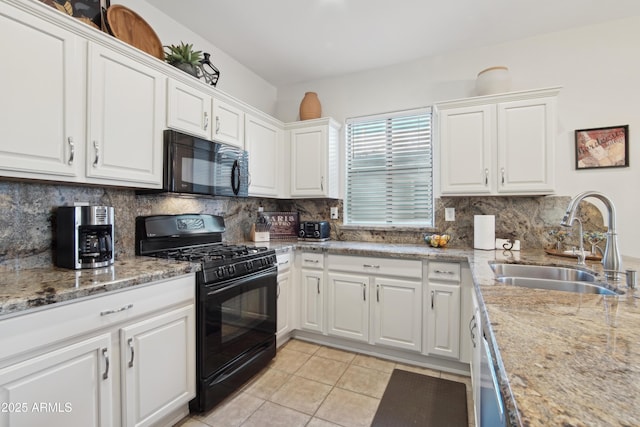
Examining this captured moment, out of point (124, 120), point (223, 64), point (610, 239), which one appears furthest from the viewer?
point (223, 64)

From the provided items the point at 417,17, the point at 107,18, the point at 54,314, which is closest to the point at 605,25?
the point at 417,17

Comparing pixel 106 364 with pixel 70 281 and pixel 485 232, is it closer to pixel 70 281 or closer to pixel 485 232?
pixel 70 281

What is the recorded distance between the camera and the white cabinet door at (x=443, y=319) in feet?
7.32

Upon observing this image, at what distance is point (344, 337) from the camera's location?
2.62m

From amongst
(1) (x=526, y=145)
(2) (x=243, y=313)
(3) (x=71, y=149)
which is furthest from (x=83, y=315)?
(1) (x=526, y=145)

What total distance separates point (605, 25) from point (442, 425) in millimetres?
3251

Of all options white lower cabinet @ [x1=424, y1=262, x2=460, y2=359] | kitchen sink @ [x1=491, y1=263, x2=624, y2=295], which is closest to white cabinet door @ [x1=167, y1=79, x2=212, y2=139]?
white lower cabinet @ [x1=424, y1=262, x2=460, y2=359]

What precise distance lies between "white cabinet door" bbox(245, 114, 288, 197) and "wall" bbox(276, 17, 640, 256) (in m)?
1.56

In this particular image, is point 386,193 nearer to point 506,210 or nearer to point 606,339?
point 506,210

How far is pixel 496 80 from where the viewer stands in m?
2.46

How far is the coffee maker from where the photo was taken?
60.7 inches

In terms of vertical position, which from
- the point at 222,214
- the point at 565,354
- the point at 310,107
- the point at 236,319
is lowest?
the point at 236,319

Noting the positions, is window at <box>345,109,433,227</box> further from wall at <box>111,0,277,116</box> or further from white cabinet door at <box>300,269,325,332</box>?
wall at <box>111,0,277,116</box>

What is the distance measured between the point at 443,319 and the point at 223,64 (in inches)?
120
